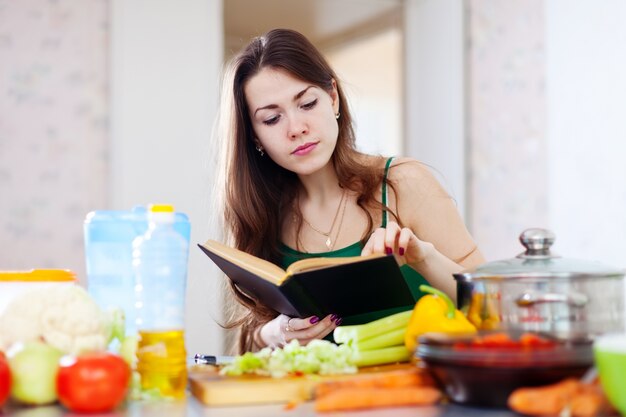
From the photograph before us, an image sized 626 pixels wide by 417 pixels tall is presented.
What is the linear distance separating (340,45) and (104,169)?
105 inches

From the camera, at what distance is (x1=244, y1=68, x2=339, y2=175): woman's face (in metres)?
1.94

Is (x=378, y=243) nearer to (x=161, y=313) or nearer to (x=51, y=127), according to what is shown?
(x=161, y=313)

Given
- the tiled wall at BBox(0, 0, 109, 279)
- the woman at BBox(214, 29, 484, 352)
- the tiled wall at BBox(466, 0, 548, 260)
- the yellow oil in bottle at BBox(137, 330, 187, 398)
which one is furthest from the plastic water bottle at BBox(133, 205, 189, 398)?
the tiled wall at BBox(466, 0, 548, 260)

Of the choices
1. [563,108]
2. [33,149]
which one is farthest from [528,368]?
[33,149]

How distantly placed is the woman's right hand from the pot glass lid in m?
0.44

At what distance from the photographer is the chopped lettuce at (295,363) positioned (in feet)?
3.89

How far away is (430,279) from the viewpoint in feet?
5.54

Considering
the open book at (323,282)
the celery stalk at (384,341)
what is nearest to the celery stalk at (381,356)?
the celery stalk at (384,341)

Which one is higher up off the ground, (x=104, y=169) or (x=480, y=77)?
(x=480, y=77)

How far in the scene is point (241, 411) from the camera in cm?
101

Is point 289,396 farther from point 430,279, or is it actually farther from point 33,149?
point 33,149

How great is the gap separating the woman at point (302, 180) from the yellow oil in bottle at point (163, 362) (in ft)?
2.20

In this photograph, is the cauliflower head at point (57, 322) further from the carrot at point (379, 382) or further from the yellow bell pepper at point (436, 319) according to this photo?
the yellow bell pepper at point (436, 319)

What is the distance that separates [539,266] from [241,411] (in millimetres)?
461
